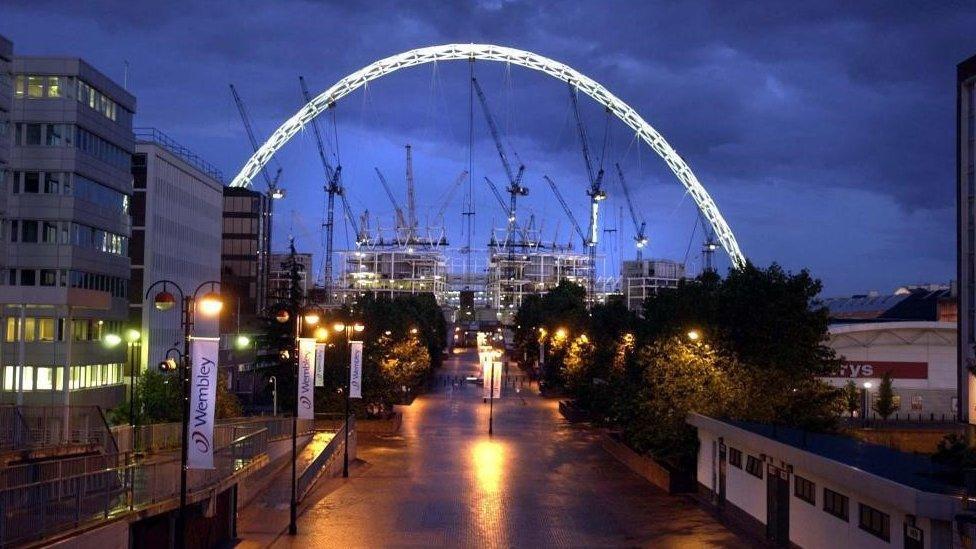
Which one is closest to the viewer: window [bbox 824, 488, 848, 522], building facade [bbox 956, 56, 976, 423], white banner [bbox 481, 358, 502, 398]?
window [bbox 824, 488, 848, 522]

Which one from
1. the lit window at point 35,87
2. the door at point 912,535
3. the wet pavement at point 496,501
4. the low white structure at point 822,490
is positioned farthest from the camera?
the lit window at point 35,87

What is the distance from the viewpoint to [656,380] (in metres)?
38.4

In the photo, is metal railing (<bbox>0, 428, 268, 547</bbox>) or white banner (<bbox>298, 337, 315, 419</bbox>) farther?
white banner (<bbox>298, 337, 315, 419</bbox>)

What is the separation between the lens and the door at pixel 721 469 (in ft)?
111

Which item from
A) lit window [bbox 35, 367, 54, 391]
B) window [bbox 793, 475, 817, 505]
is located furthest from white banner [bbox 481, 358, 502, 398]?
window [bbox 793, 475, 817, 505]

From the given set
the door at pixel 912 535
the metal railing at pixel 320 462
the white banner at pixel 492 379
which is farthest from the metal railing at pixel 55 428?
the white banner at pixel 492 379

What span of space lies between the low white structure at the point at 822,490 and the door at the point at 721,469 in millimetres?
32

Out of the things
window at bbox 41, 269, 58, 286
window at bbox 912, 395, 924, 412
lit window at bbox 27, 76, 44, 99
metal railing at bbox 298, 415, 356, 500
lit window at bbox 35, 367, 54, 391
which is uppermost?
lit window at bbox 27, 76, 44, 99

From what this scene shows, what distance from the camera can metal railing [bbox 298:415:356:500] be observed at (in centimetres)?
3288

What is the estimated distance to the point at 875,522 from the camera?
22.0 meters

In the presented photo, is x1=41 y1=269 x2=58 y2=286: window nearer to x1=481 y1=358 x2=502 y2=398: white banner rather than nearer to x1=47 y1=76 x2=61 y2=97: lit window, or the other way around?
x1=47 y1=76 x2=61 y2=97: lit window

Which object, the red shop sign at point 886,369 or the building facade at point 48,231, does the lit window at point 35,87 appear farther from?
the red shop sign at point 886,369

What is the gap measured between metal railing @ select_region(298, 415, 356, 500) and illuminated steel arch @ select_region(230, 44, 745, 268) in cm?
6221

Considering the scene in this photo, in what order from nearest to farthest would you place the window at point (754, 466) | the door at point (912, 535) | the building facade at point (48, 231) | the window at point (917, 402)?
the door at point (912, 535) → the window at point (754, 466) → the building facade at point (48, 231) → the window at point (917, 402)
